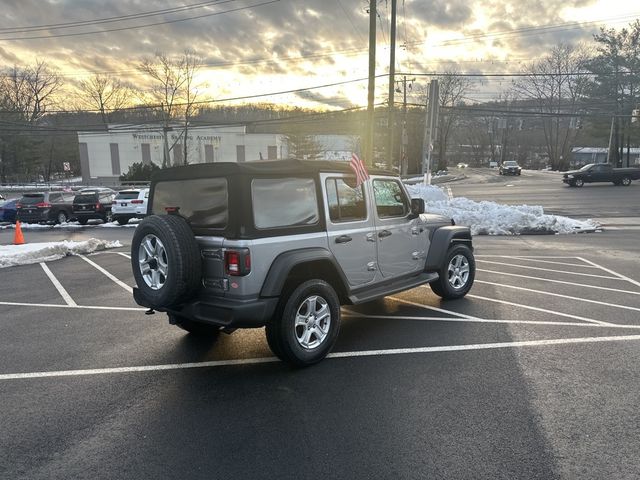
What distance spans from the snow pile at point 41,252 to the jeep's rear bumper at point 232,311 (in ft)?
28.0

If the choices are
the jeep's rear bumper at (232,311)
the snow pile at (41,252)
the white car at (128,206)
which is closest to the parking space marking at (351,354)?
the jeep's rear bumper at (232,311)

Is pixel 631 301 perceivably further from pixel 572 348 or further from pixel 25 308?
pixel 25 308

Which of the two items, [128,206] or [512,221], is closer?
[512,221]

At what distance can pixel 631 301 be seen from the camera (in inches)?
254

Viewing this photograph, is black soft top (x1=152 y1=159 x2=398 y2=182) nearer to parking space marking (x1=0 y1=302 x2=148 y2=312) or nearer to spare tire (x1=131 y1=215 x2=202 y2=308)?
spare tire (x1=131 y1=215 x2=202 y2=308)

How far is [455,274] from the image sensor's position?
261 inches

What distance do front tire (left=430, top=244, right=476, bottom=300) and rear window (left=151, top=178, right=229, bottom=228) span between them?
346 cm

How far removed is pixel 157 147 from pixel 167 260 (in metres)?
69.2

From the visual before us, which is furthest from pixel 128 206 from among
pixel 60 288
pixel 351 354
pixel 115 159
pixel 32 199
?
pixel 115 159

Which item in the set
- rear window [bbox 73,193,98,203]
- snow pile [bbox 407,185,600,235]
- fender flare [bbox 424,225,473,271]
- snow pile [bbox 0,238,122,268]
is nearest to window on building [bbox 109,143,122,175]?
rear window [bbox 73,193,98,203]

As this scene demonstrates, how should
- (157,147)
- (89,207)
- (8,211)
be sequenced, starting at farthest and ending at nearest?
(157,147) → (8,211) → (89,207)

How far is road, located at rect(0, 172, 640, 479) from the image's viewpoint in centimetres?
287

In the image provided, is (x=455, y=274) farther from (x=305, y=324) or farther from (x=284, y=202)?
(x=284, y=202)

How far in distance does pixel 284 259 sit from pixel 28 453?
2300 millimetres
